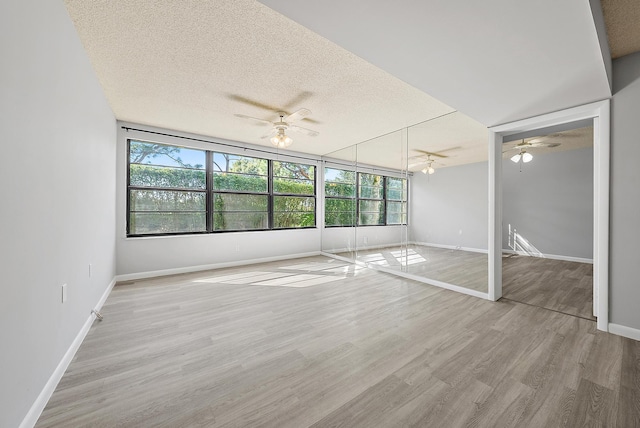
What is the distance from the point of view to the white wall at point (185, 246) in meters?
3.98

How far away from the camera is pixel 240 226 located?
518 cm

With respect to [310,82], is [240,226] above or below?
below

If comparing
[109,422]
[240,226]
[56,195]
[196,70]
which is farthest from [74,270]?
[240,226]

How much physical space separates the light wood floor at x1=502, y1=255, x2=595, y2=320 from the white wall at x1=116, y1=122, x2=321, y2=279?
430 cm

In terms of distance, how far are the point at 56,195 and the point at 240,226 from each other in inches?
139

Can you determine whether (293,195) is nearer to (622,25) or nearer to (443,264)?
(443,264)

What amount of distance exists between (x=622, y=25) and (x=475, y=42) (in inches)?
57.5

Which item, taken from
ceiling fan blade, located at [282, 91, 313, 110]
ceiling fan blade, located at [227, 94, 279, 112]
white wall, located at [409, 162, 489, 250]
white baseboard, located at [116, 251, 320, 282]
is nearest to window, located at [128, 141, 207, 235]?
white baseboard, located at [116, 251, 320, 282]

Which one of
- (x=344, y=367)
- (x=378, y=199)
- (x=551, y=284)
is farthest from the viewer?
(x=378, y=199)

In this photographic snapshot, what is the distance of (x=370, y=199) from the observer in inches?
218

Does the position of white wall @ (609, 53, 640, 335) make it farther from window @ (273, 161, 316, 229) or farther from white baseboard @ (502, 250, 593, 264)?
window @ (273, 161, 316, 229)

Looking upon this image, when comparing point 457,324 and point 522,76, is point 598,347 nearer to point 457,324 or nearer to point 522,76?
point 457,324

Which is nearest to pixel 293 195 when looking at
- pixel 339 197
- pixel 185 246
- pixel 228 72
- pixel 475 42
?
pixel 339 197

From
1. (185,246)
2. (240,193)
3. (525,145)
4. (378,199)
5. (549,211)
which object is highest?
(525,145)
